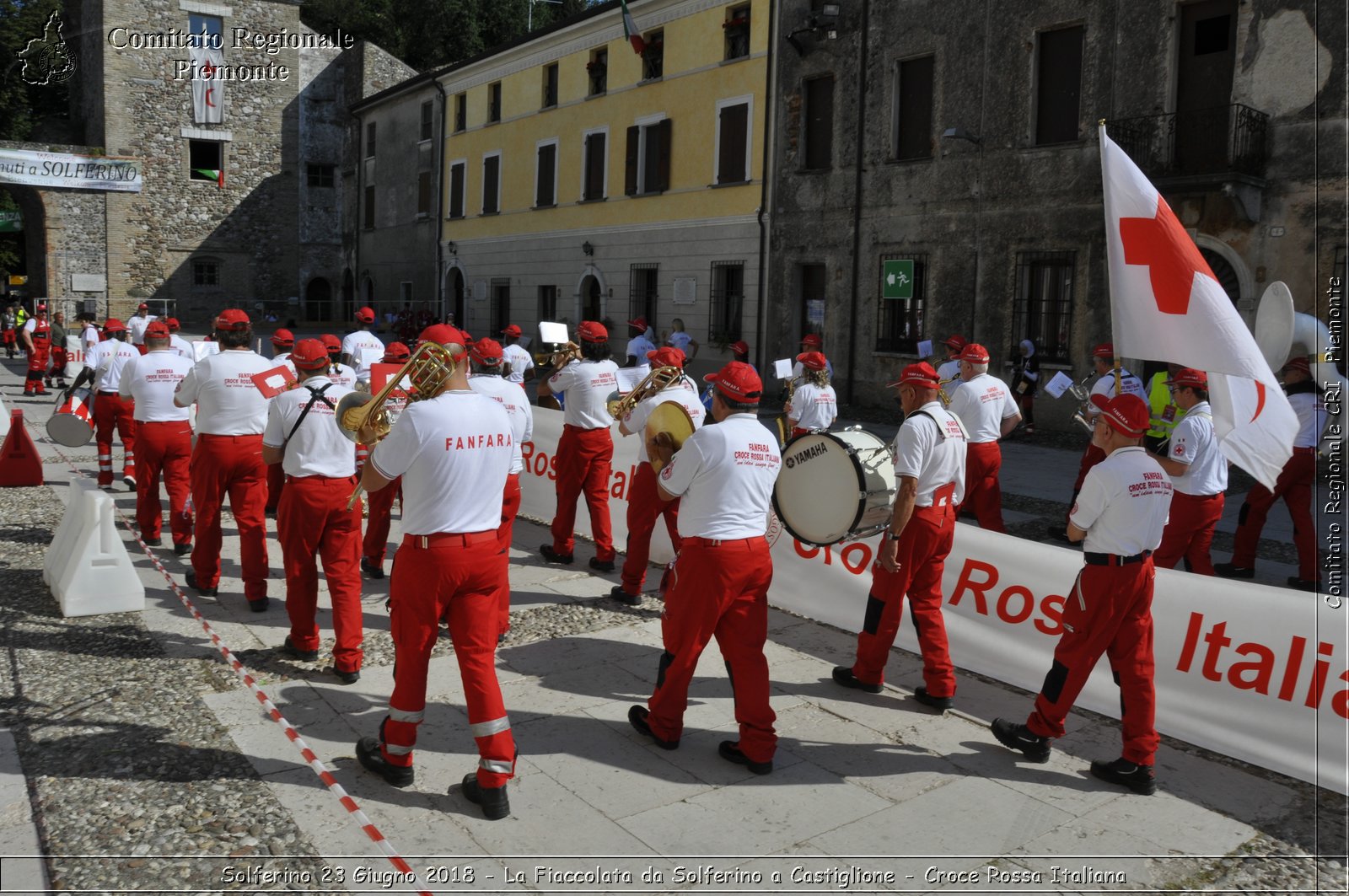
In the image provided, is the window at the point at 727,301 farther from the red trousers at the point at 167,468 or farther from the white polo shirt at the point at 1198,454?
the white polo shirt at the point at 1198,454

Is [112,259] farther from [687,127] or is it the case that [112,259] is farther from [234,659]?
[234,659]

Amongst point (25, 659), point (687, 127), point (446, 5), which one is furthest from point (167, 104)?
point (25, 659)

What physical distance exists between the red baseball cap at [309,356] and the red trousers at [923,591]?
370 cm

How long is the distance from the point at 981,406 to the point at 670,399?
3797mm

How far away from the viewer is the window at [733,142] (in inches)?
992

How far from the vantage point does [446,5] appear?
52.5 m

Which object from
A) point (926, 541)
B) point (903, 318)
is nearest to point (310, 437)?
point (926, 541)

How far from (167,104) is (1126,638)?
46.8 m

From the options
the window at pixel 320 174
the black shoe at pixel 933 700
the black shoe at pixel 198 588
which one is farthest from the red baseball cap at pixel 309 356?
the window at pixel 320 174

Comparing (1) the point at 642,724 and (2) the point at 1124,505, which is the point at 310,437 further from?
(2) the point at 1124,505

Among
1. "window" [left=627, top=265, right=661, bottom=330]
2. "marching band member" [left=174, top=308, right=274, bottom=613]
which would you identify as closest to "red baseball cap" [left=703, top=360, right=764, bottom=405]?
"marching band member" [left=174, top=308, right=274, bottom=613]

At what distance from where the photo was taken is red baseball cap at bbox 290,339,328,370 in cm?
684

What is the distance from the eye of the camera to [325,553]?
6.57 meters

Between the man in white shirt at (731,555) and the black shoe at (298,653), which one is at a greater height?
the man in white shirt at (731,555)
